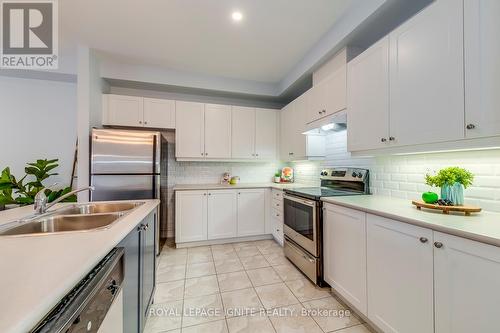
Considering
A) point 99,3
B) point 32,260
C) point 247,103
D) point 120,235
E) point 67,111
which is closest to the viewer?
point 32,260

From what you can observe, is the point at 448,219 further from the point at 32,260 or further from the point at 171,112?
the point at 171,112

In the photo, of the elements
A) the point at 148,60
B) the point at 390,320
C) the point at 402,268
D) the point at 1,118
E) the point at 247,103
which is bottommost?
the point at 390,320

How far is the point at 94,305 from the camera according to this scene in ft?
2.29

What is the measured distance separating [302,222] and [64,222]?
6.66ft

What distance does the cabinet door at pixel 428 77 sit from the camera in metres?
1.23

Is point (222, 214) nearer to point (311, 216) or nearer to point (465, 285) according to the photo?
point (311, 216)

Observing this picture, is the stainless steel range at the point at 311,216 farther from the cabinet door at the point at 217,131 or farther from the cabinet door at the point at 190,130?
the cabinet door at the point at 190,130

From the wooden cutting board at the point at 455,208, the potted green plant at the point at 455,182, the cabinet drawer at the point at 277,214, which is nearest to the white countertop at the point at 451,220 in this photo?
the wooden cutting board at the point at 455,208

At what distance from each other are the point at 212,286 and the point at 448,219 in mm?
1982

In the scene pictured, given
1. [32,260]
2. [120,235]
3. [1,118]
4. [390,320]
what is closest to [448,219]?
[390,320]

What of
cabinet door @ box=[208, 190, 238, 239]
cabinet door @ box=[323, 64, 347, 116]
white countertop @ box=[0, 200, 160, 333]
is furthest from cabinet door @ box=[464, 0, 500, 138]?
cabinet door @ box=[208, 190, 238, 239]

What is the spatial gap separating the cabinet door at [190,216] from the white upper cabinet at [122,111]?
1.29 metres

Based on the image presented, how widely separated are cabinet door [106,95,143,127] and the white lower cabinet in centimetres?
129

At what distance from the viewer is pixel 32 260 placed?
26.9 inches
